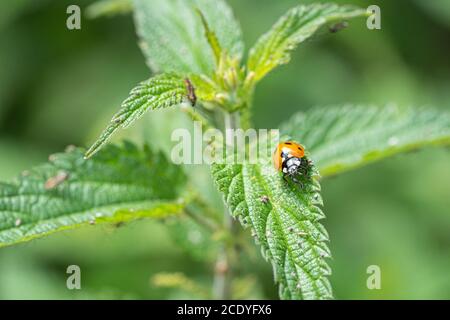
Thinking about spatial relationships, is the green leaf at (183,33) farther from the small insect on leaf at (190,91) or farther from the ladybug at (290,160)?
the ladybug at (290,160)

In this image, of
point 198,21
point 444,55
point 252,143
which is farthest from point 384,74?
point 252,143

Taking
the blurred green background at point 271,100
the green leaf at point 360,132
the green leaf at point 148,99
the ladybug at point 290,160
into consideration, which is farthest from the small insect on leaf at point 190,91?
the blurred green background at point 271,100

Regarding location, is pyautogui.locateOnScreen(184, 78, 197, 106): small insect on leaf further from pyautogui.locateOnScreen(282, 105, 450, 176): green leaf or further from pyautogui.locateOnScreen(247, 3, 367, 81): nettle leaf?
pyautogui.locateOnScreen(282, 105, 450, 176): green leaf

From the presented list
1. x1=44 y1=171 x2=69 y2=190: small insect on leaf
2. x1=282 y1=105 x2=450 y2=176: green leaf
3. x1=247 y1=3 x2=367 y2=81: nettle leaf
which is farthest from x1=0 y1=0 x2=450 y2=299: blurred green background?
x1=247 y1=3 x2=367 y2=81: nettle leaf

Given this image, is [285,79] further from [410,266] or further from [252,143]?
[252,143]
